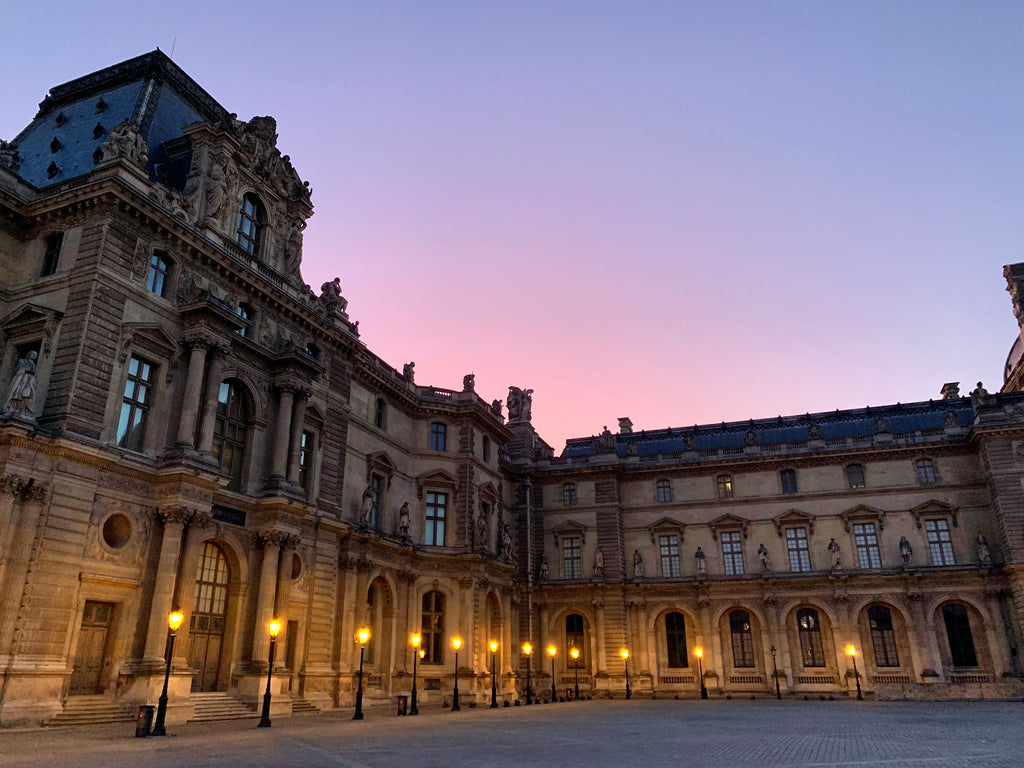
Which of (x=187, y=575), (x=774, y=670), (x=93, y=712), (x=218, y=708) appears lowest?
(x=218, y=708)

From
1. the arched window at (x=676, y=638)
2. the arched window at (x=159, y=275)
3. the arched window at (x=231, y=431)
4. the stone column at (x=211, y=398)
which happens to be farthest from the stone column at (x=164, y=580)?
the arched window at (x=676, y=638)

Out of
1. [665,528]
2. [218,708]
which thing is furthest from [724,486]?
[218,708]

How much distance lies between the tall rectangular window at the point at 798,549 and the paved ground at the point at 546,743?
74.2 ft

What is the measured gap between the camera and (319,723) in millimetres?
27500

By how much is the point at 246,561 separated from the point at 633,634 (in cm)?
3324

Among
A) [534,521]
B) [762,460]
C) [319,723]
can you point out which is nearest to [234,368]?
[319,723]

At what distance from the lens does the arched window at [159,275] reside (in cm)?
2964

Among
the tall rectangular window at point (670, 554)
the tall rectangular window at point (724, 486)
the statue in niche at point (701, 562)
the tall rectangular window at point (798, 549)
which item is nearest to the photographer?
the tall rectangular window at point (798, 549)

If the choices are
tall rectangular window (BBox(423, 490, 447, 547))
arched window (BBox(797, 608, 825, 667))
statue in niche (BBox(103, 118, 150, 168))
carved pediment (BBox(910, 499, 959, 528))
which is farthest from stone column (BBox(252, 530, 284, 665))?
carved pediment (BBox(910, 499, 959, 528))

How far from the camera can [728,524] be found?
56.8m

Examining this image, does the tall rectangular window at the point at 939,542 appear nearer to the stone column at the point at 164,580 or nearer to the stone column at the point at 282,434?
the stone column at the point at 282,434

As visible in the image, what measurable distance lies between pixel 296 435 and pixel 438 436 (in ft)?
48.0

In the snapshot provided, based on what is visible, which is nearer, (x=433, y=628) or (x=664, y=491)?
(x=433, y=628)

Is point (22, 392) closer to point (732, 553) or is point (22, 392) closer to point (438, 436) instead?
point (438, 436)
